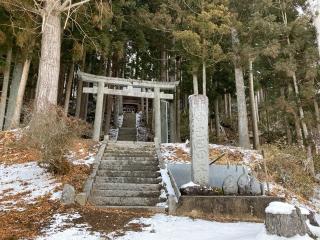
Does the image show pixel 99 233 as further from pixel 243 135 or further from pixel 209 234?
pixel 243 135

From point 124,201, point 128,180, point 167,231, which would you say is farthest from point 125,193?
point 167,231

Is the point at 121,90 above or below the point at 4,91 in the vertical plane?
above

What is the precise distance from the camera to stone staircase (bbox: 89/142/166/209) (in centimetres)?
618

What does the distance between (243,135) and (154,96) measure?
364 cm

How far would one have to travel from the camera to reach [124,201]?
20.4 feet

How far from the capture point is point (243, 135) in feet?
39.7

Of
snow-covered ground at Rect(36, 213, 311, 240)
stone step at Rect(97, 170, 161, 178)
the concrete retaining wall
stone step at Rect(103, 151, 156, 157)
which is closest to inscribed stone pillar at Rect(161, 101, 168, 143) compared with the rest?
stone step at Rect(103, 151, 156, 157)

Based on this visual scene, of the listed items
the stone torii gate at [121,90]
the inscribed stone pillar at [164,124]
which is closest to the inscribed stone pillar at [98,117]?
the stone torii gate at [121,90]

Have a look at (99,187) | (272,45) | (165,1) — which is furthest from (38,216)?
(165,1)

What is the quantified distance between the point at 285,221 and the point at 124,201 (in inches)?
129

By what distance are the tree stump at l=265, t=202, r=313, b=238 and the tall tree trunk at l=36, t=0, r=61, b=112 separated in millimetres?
6783

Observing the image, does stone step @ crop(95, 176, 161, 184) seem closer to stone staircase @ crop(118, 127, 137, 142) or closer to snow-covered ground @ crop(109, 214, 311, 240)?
snow-covered ground @ crop(109, 214, 311, 240)

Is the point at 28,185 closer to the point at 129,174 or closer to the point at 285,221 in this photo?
the point at 129,174

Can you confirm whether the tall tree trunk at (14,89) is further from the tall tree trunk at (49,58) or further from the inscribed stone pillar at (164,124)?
the inscribed stone pillar at (164,124)
